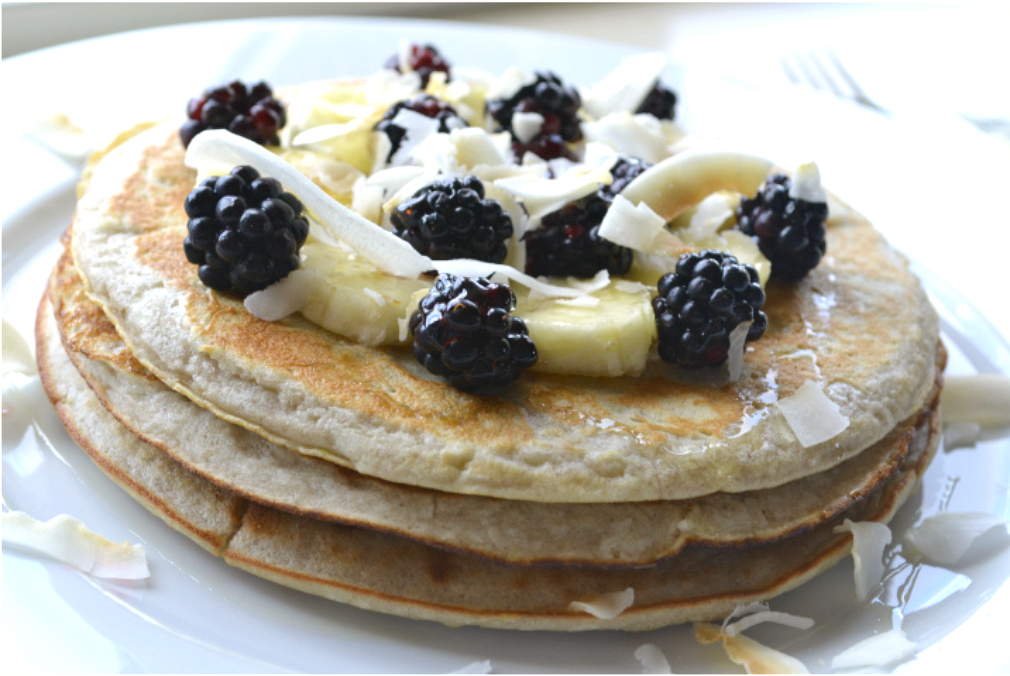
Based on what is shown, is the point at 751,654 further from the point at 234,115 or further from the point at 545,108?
the point at 234,115

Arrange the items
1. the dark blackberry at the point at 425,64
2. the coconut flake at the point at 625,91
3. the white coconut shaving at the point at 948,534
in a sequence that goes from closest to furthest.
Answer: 1. the white coconut shaving at the point at 948,534
2. the coconut flake at the point at 625,91
3. the dark blackberry at the point at 425,64

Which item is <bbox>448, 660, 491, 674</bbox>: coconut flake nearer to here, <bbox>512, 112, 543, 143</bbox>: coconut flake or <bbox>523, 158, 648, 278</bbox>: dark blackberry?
<bbox>523, 158, 648, 278</bbox>: dark blackberry

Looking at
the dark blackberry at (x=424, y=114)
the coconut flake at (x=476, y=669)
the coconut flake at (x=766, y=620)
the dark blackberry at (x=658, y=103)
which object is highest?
the dark blackberry at (x=424, y=114)

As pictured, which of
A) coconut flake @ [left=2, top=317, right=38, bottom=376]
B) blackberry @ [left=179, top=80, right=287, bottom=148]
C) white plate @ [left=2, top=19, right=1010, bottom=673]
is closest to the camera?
white plate @ [left=2, top=19, right=1010, bottom=673]

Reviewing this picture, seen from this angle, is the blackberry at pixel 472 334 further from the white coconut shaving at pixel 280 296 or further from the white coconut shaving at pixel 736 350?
the white coconut shaving at pixel 736 350

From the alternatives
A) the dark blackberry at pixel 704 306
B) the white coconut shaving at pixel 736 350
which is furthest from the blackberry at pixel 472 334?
the white coconut shaving at pixel 736 350

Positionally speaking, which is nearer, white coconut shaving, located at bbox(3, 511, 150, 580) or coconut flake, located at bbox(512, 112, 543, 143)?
white coconut shaving, located at bbox(3, 511, 150, 580)

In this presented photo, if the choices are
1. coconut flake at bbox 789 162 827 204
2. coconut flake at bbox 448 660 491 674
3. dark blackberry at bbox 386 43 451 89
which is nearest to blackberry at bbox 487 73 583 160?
dark blackberry at bbox 386 43 451 89
